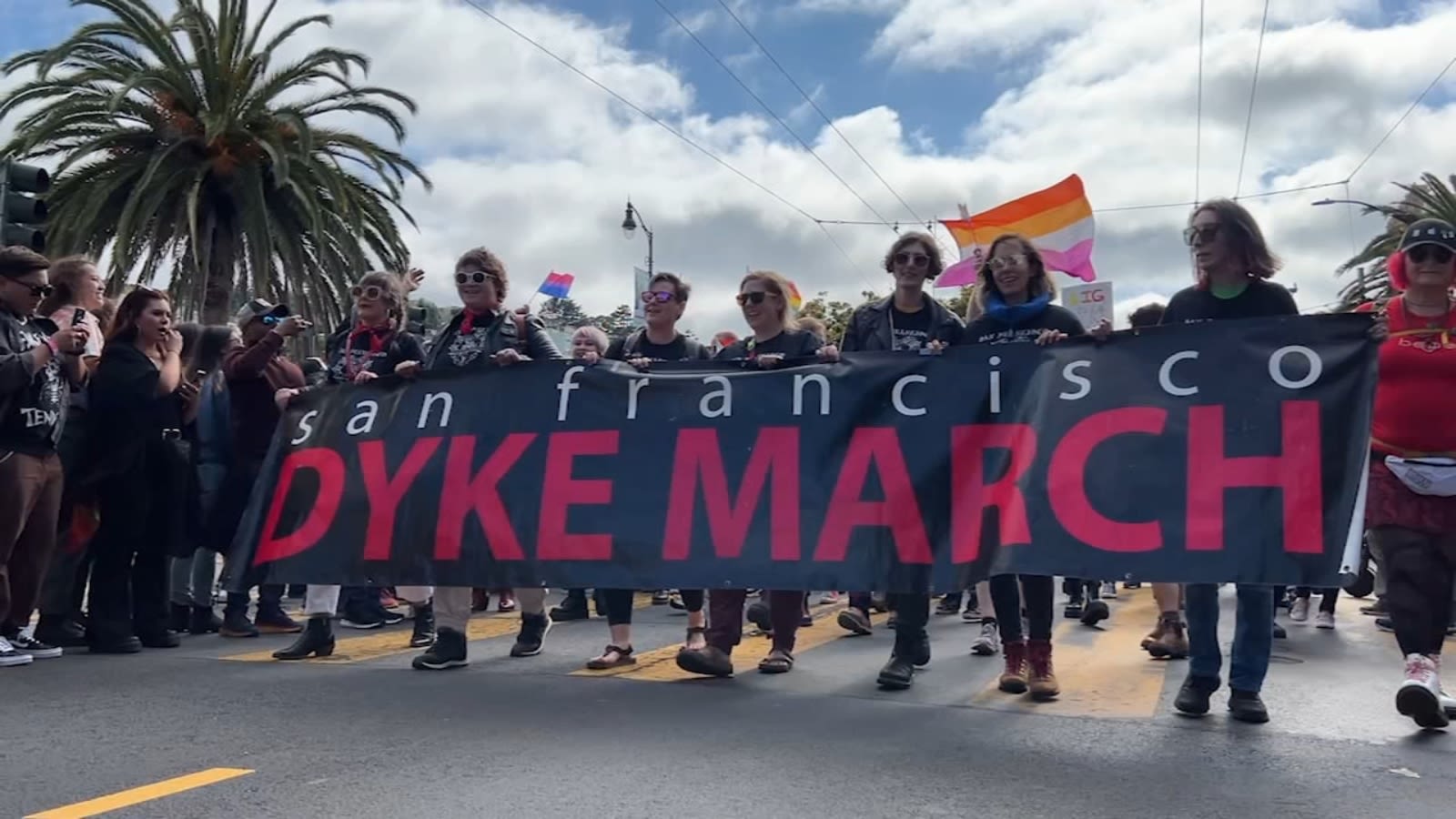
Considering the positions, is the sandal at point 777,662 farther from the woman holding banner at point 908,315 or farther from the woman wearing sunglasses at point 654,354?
the woman holding banner at point 908,315

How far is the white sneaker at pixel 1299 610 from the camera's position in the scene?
8680 mm

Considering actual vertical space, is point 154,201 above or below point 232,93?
below

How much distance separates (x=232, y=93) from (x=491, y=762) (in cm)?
1703

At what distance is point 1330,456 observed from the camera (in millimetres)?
4633

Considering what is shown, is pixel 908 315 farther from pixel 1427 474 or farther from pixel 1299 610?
pixel 1299 610

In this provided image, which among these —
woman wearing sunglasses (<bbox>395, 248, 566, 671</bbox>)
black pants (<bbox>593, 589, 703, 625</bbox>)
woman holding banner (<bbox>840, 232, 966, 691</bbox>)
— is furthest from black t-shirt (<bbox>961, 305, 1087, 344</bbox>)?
woman wearing sunglasses (<bbox>395, 248, 566, 671</bbox>)

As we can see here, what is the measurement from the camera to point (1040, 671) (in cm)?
518

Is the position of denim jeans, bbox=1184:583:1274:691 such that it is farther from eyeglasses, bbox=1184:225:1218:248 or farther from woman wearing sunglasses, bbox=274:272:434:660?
woman wearing sunglasses, bbox=274:272:434:660

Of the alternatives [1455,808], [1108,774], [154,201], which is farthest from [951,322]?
[154,201]

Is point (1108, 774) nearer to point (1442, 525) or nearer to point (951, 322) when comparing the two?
point (1442, 525)

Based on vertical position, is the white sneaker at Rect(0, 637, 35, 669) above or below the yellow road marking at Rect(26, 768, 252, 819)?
above

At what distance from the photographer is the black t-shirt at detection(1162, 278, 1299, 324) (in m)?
5.08

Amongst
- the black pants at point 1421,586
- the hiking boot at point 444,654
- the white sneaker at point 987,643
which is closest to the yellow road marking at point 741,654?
the hiking boot at point 444,654

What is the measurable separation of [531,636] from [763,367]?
6.16 ft
